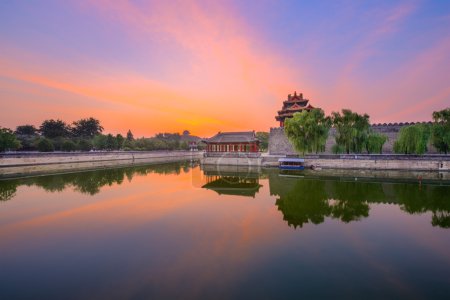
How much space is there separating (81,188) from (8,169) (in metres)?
17.3

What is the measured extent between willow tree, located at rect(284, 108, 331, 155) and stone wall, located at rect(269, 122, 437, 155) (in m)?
8.42

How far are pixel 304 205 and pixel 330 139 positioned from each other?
28470 millimetres

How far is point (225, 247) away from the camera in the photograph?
7.57 metres

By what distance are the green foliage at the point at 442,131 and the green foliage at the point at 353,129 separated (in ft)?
21.3

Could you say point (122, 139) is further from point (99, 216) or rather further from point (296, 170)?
point (99, 216)

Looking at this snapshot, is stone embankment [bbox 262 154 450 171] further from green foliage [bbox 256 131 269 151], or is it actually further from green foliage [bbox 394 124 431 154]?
green foliage [bbox 256 131 269 151]

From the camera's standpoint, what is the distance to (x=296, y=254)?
7.09 m

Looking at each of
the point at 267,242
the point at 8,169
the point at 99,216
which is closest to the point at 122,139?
the point at 8,169

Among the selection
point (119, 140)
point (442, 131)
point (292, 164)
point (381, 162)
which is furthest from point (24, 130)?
point (442, 131)

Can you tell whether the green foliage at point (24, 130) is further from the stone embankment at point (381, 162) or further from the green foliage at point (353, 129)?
the green foliage at point (353, 129)

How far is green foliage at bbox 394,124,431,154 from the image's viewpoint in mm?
26219

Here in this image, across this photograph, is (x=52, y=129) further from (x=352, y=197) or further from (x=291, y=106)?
(x=352, y=197)

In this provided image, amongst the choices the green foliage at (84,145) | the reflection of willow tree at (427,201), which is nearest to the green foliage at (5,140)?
the green foliage at (84,145)

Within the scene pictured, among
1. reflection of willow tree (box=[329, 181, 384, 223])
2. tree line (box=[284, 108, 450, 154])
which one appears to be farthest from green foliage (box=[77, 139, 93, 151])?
reflection of willow tree (box=[329, 181, 384, 223])
